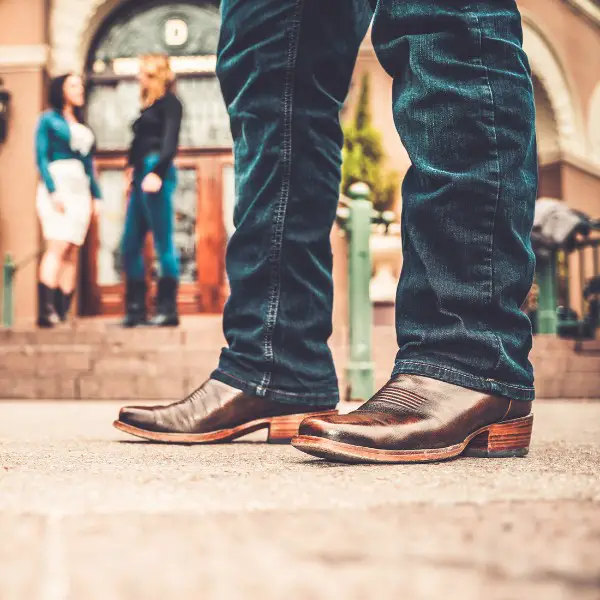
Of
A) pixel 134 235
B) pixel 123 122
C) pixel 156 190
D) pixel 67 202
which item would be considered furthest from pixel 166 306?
pixel 123 122

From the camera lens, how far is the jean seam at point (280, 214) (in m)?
1.51

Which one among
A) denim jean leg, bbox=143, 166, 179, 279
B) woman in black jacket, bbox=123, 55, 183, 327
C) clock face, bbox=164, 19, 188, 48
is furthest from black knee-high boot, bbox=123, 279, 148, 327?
clock face, bbox=164, 19, 188, 48

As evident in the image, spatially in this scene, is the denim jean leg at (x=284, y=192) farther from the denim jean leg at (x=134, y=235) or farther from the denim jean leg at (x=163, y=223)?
the denim jean leg at (x=134, y=235)

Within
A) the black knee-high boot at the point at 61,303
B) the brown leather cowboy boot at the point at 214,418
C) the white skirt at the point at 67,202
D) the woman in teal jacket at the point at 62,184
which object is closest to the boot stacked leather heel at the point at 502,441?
the brown leather cowboy boot at the point at 214,418

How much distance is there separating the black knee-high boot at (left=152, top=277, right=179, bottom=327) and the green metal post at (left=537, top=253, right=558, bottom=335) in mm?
2825

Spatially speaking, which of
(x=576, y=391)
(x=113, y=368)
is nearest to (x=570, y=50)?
(x=576, y=391)

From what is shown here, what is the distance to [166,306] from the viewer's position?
A: 516 cm

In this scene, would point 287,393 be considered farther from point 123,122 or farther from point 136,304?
point 123,122

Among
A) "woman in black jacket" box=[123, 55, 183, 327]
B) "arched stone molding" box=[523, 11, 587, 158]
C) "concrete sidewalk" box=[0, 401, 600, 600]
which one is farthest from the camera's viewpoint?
"arched stone molding" box=[523, 11, 587, 158]

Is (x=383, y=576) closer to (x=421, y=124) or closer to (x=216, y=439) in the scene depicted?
(x=421, y=124)

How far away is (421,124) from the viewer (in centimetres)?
125

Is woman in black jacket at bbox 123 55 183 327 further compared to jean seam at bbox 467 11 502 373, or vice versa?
woman in black jacket at bbox 123 55 183 327

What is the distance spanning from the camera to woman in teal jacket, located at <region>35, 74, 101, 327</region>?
5.29 metres

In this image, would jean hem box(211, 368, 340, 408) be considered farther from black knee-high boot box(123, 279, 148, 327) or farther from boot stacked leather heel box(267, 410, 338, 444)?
black knee-high boot box(123, 279, 148, 327)
